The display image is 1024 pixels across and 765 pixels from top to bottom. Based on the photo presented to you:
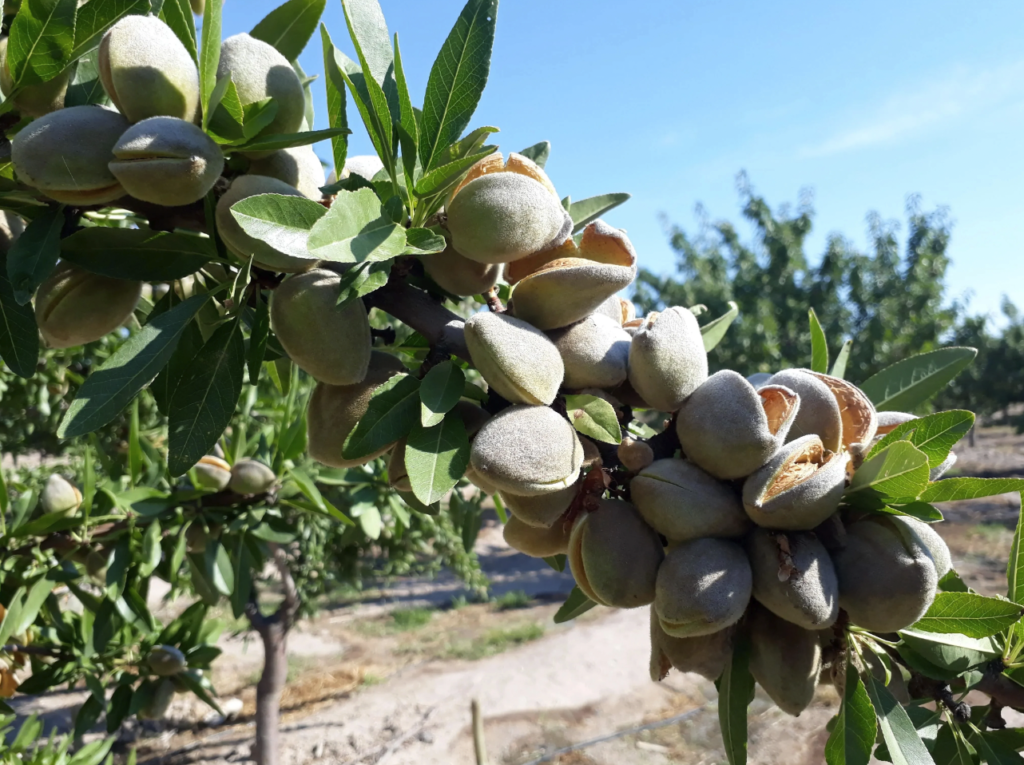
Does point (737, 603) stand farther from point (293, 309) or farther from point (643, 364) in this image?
point (293, 309)

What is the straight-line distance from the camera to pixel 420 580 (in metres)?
11.8

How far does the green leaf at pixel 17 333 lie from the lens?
0.71m

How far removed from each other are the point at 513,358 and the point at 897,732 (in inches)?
20.4

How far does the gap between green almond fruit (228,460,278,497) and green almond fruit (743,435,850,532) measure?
1126 mm

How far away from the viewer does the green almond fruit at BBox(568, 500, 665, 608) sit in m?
0.61

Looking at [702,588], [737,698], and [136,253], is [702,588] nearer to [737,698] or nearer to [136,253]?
[737,698]

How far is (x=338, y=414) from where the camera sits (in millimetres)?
668

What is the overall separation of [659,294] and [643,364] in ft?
49.6

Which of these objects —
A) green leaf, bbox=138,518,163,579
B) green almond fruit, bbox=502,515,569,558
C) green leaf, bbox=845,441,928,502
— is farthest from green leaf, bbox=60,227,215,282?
green leaf, bbox=138,518,163,579

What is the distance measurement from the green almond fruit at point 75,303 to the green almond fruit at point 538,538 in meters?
0.50

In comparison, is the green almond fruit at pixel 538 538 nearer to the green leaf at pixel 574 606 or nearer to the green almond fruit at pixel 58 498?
the green leaf at pixel 574 606

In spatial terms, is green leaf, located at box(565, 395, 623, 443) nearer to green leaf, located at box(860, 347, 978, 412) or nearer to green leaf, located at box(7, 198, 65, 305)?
→ green leaf, located at box(860, 347, 978, 412)

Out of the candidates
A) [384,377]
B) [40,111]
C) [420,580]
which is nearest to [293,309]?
[384,377]

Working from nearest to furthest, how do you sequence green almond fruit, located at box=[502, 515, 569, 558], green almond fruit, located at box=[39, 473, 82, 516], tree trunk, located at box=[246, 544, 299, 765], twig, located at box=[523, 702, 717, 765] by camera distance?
green almond fruit, located at box=[502, 515, 569, 558] < green almond fruit, located at box=[39, 473, 82, 516] < tree trunk, located at box=[246, 544, 299, 765] < twig, located at box=[523, 702, 717, 765]
